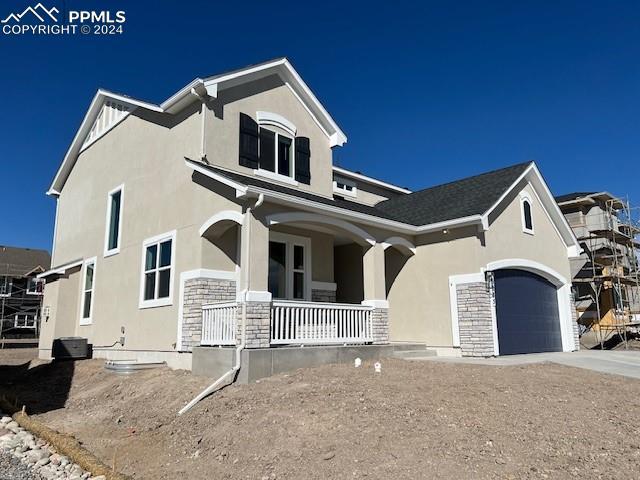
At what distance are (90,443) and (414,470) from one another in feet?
16.5

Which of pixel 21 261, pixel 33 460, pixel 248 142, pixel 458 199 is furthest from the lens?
pixel 21 261

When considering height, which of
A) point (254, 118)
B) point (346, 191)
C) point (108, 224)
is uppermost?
point (254, 118)

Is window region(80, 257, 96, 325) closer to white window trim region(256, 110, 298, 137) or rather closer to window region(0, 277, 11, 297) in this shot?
white window trim region(256, 110, 298, 137)

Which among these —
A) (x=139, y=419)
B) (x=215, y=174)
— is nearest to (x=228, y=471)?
(x=139, y=419)

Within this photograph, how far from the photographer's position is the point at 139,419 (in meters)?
8.34

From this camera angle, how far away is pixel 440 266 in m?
13.6

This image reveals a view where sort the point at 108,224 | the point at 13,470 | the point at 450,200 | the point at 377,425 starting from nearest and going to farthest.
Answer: the point at 13,470 → the point at 377,425 → the point at 450,200 → the point at 108,224

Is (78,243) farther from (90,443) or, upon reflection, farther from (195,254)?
(90,443)

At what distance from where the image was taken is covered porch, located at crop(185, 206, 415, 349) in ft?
31.6

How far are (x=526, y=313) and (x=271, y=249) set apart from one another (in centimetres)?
814

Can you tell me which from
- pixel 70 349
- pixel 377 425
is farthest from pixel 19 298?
pixel 377 425

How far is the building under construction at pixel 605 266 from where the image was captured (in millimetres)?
24391

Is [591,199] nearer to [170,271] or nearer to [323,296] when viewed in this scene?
[323,296]

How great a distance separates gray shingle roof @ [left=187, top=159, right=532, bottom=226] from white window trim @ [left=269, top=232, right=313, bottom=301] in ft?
4.10
